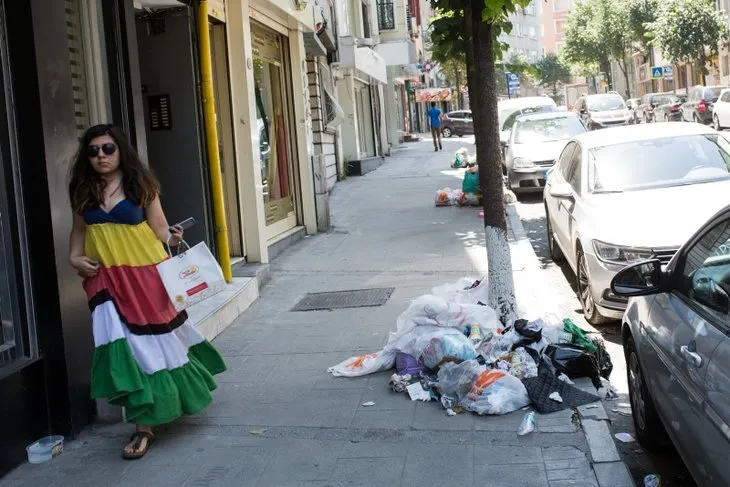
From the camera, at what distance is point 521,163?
17.1 m

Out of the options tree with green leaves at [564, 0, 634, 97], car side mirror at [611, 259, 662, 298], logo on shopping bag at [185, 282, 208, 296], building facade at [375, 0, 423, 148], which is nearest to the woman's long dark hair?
logo on shopping bag at [185, 282, 208, 296]

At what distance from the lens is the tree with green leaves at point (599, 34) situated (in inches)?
2616

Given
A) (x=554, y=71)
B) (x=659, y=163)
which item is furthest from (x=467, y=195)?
(x=554, y=71)

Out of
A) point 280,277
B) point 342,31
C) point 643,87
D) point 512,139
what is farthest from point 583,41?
point 280,277

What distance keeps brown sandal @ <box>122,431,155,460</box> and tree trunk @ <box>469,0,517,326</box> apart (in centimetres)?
296

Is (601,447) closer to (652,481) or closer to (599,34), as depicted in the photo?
(652,481)

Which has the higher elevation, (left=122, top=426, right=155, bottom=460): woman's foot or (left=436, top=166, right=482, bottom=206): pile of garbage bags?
(left=436, top=166, right=482, bottom=206): pile of garbage bags

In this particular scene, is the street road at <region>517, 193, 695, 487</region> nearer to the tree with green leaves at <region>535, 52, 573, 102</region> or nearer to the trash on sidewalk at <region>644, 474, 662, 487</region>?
the trash on sidewalk at <region>644, 474, 662, 487</region>

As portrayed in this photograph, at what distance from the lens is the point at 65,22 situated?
560 centimetres

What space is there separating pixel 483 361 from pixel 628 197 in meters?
2.94

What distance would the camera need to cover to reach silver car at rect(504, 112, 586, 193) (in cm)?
1705

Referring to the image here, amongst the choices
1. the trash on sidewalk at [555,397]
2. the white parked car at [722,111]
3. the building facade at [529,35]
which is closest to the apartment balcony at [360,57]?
the white parked car at [722,111]

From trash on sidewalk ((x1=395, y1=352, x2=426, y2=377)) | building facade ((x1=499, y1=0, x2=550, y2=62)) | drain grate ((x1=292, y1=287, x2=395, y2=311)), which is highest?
building facade ((x1=499, y1=0, x2=550, y2=62))

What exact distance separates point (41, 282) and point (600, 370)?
350 centimetres
